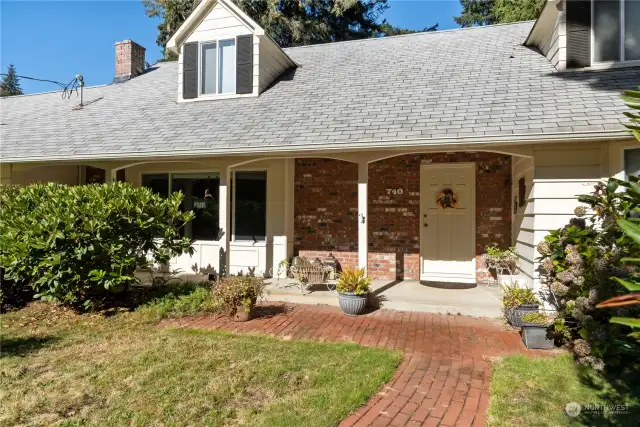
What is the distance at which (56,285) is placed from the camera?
5930 millimetres

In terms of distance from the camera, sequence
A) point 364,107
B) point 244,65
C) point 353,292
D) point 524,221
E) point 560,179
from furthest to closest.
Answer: point 244,65
point 364,107
point 524,221
point 353,292
point 560,179

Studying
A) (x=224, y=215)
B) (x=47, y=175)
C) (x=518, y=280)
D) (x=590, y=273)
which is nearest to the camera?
(x=590, y=273)

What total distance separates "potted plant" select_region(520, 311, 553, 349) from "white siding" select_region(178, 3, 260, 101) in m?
7.20

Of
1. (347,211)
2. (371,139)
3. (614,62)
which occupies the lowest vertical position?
(347,211)

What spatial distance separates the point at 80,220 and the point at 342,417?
16.5ft

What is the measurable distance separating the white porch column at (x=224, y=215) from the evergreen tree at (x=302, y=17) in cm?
1251

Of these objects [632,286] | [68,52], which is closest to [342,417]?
[632,286]

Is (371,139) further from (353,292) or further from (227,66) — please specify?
(227,66)

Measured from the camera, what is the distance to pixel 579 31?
6.84 meters

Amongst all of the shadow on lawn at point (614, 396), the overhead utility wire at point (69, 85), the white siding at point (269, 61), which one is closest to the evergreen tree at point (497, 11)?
the white siding at point (269, 61)

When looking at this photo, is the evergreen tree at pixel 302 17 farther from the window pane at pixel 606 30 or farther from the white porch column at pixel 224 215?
the window pane at pixel 606 30

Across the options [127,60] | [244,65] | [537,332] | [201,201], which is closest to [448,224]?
[537,332]

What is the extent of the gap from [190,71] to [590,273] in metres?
8.84

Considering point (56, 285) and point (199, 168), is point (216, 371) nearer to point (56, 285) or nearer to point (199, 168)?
point (56, 285)
